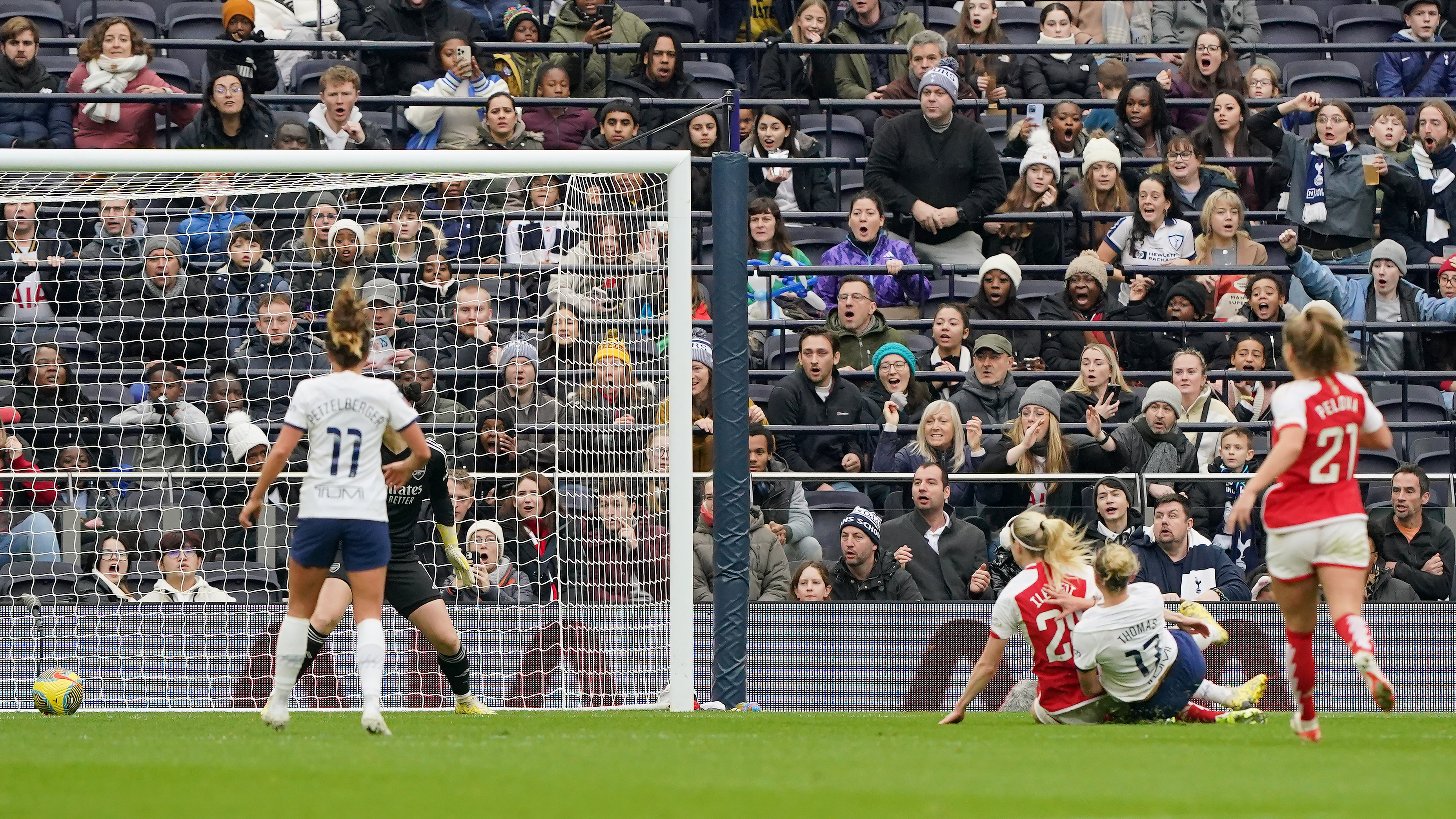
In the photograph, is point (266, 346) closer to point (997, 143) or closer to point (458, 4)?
point (458, 4)

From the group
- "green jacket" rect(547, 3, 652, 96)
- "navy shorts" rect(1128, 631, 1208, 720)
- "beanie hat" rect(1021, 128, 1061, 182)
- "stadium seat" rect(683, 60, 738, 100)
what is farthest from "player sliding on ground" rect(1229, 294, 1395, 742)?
"stadium seat" rect(683, 60, 738, 100)

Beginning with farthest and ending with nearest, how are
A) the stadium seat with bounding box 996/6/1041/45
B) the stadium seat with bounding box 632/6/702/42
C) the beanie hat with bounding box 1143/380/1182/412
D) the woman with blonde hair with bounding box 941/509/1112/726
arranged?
the stadium seat with bounding box 996/6/1041/45 < the stadium seat with bounding box 632/6/702/42 < the beanie hat with bounding box 1143/380/1182/412 < the woman with blonde hair with bounding box 941/509/1112/726

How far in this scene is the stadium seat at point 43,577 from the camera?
454 inches

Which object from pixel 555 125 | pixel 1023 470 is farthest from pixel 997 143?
pixel 1023 470

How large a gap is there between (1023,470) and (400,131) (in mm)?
6707

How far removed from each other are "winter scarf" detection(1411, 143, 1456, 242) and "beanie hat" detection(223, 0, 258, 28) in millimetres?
10264

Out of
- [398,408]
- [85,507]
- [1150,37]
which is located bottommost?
[85,507]

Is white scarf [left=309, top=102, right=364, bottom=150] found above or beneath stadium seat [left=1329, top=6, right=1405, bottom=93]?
beneath

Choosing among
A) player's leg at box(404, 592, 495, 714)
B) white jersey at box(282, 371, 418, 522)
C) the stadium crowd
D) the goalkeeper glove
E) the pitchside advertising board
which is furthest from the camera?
the stadium crowd

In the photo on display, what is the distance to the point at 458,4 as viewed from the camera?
17766 mm

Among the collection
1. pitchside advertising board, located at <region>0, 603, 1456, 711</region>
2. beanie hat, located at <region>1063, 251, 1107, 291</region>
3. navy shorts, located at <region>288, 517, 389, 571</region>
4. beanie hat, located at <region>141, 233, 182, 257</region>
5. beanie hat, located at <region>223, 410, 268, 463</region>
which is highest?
beanie hat, located at <region>141, 233, 182, 257</region>

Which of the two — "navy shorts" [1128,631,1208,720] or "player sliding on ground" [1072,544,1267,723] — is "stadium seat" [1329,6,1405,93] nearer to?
"player sliding on ground" [1072,544,1267,723]

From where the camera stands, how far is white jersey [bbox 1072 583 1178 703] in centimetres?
919

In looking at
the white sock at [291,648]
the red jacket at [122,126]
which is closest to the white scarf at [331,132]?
the red jacket at [122,126]
